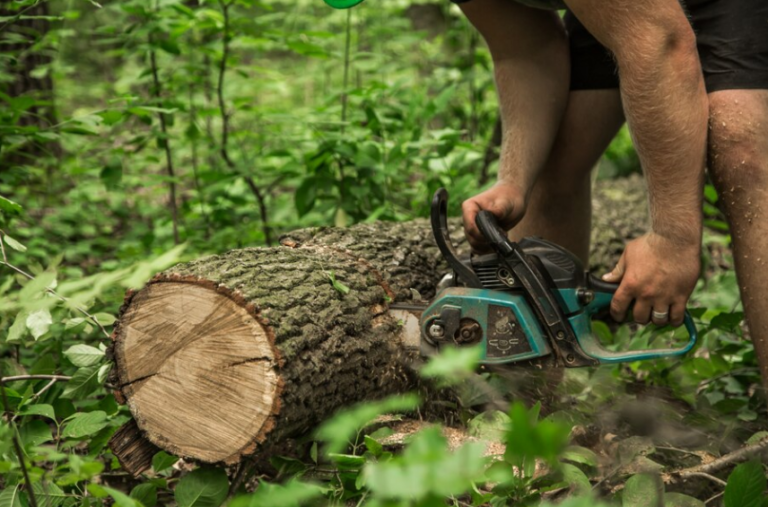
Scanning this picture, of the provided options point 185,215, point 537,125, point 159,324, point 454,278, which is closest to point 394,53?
point 185,215

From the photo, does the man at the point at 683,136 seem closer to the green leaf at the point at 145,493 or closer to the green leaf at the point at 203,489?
the green leaf at the point at 203,489

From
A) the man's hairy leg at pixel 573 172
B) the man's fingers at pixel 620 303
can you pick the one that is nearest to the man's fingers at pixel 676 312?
the man's fingers at pixel 620 303

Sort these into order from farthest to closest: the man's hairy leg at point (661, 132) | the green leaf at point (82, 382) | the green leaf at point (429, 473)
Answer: the green leaf at point (82, 382) < the man's hairy leg at point (661, 132) < the green leaf at point (429, 473)

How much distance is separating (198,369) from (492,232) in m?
0.93

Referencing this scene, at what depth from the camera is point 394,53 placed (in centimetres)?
688

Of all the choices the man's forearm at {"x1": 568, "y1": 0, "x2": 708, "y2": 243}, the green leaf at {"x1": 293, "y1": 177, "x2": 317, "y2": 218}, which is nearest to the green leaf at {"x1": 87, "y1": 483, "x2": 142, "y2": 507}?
the man's forearm at {"x1": 568, "y1": 0, "x2": 708, "y2": 243}

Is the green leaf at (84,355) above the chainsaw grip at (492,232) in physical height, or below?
below

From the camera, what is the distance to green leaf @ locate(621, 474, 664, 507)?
164 centimetres

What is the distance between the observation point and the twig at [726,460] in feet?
6.10

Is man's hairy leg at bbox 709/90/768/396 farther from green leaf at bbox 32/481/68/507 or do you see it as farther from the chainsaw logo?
green leaf at bbox 32/481/68/507

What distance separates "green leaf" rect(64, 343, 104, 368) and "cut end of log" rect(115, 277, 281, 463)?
5.3 inches

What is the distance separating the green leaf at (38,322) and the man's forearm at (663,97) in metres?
1.64

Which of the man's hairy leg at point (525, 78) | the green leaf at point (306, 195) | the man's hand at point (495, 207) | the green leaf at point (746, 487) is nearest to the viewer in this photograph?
the green leaf at point (746, 487)

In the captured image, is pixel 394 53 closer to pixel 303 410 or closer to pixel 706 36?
pixel 706 36
